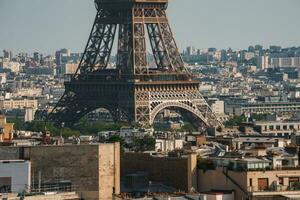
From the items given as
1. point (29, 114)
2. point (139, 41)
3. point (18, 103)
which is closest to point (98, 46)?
point (139, 41)

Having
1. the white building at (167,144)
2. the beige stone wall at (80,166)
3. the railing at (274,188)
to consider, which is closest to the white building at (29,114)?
the white building at (167,144)

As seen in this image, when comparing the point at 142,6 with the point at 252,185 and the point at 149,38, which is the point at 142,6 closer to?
the point at 149,38

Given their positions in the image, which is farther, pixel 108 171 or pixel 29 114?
pixel 29 114

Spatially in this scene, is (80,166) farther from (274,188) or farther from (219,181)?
(274,188)

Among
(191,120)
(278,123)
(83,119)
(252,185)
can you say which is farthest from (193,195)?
(83,119)

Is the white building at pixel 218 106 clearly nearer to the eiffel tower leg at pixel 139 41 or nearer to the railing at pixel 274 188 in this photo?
the eiffel tower leg at pixel 139 41

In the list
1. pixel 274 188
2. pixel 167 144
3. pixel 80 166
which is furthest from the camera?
pixel 167 144

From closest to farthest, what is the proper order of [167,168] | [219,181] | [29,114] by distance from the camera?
[219,181]
[167,168]
[29,114]

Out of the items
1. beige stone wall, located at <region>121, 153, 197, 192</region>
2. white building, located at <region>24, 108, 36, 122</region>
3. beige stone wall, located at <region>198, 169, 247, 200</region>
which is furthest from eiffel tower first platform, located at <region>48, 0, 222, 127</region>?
beige stone wall, located at <region>198, 169, 247, 200</region>
